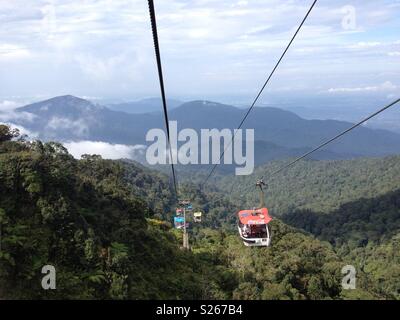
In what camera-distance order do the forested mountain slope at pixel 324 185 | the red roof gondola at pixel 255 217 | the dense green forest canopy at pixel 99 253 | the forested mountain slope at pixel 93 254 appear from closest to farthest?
the red roof gondola at pixel 255 217, the forested mountain slope at pixel 93 254, the dense green forest canopy at pixel 99 253, the forested mountain slope at pixel 324 185

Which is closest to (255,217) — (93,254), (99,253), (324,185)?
(93,254)

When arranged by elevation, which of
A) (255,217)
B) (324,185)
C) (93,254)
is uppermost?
(324,185)

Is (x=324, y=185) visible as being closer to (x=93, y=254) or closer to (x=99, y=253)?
(x=99, y=253)

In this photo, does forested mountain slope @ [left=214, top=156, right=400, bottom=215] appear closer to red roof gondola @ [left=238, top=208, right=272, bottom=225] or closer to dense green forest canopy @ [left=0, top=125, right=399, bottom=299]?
dense green forest canopy @ [left=0, top=125, right=399, bottom=299]

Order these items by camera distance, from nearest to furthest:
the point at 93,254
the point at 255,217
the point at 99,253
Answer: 1. the point at 255,217
2. the point at 93,254
3. the point at 99,253

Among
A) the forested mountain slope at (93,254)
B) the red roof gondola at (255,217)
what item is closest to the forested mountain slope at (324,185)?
the forested mountain slope at (93,254)

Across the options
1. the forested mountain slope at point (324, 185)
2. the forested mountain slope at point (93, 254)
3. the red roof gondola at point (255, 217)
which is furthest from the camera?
the forested mountain slope at point (324, 185)

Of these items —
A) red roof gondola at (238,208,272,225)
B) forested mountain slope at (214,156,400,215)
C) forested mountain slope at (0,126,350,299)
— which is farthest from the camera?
forested mountain slope at (214,156,400,215)

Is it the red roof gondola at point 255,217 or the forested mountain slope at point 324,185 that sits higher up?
the forested mountain slope at point 324,185

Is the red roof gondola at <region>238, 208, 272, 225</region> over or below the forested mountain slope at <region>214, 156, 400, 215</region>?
below

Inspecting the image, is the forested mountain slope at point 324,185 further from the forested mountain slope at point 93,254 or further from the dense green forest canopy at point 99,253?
the forested mountain slope at point 93,254

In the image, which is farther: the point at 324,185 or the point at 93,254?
the point at 324,185

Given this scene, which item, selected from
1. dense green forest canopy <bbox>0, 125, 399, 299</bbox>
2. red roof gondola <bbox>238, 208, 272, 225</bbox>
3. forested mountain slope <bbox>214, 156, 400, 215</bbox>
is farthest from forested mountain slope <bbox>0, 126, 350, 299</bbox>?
forested mountain slope <bbox>214, 156, 400, 215</bbox>
